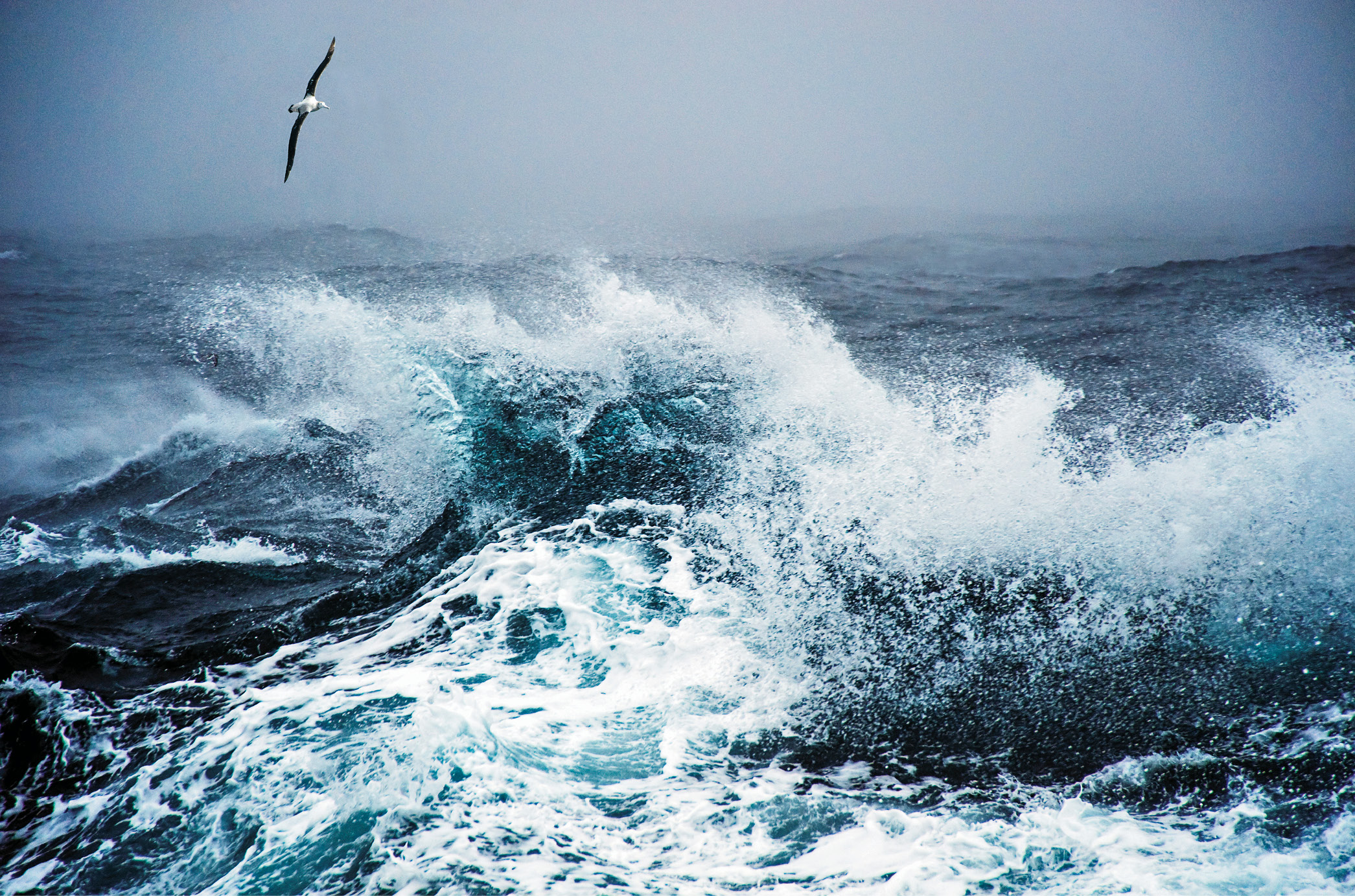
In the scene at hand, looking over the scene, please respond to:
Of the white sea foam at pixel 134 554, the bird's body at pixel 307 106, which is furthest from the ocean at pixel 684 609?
the bird's body at pixel 307 106

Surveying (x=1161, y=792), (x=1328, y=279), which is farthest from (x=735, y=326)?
(x=1328, y=279)

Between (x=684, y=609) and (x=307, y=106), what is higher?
(x=307, y=106)

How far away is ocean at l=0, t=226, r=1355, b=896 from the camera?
4.28 m

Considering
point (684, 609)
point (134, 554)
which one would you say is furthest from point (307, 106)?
point (684, 609)

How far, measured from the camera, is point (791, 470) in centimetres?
Answer: 780

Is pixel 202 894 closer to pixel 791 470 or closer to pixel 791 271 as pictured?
pixel 791 470

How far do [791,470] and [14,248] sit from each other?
2564cm

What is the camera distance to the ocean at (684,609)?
4281 millimetres

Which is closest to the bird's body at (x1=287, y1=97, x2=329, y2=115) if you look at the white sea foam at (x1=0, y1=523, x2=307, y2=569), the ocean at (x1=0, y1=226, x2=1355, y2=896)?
the ocean at (x1=0, y1=226, x2=1355, y2=896)

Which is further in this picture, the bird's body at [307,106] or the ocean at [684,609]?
the bird's body at [307,106]

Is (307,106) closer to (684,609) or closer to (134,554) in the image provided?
(134,554)

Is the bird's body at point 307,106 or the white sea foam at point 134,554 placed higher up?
the bird's body at point 307,106

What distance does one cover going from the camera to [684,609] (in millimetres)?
6230

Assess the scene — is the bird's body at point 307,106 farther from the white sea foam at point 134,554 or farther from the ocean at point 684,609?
the white sea foam at point 134,554
